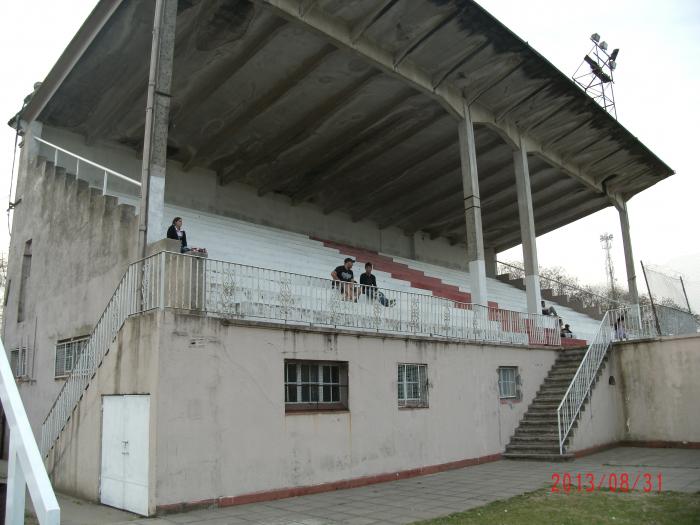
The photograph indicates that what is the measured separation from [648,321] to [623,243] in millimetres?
7864

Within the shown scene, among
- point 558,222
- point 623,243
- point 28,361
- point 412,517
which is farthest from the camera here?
point 558,222

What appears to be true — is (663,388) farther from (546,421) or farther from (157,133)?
(157,133)

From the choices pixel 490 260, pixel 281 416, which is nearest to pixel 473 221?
pixel 281 416

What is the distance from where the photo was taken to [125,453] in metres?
8.05

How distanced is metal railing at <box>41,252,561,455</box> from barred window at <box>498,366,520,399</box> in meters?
1.08

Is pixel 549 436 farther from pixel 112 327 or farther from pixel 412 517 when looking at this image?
pixel 112 327

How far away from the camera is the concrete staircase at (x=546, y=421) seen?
1262cm

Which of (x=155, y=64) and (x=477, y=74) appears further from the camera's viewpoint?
(x=477, y=74)

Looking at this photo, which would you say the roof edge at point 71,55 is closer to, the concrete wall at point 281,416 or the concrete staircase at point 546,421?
the concrete wall at point 281,416

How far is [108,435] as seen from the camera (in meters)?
8.56

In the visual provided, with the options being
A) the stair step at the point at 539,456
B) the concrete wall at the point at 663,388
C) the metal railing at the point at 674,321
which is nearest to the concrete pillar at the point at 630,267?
the metal railing at the point at 674,321

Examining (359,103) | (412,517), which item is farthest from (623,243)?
(412,517)

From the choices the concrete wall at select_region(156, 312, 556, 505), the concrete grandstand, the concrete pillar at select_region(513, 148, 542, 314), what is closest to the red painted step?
the concrete grandstand

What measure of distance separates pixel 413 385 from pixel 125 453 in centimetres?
542
